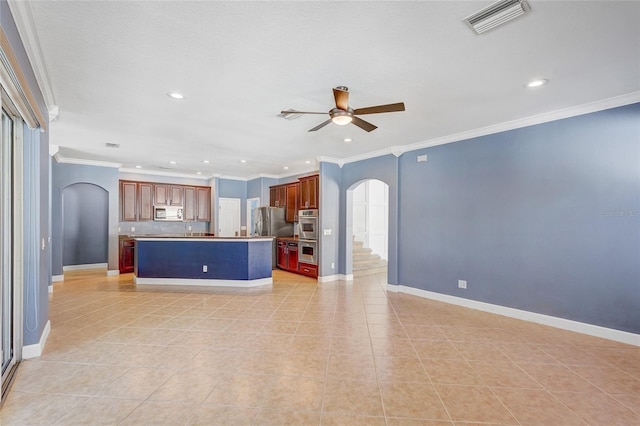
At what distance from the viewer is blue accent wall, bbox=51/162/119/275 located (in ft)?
21.3

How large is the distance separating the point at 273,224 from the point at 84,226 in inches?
200

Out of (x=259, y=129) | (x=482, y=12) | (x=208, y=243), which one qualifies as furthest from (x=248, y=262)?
(x=482, y=12)

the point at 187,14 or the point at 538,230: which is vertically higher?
the point at 187,14

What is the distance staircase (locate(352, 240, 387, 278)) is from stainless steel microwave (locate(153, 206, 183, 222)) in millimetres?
5135

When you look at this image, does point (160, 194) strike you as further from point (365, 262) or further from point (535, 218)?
point (535, 218)

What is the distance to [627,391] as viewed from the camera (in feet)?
8.06

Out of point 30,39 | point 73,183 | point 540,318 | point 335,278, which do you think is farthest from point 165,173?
point 540,318

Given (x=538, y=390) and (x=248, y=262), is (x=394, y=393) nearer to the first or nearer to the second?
(x=538, y=390)

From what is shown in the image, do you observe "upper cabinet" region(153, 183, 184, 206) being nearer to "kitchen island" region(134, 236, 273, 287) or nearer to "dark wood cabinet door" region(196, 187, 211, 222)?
"dark wood cabinet door" region(196, 187, 211, 222)

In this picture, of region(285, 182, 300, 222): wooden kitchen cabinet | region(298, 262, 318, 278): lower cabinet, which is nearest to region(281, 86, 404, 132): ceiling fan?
region(298, 262, 318, 278): lower cabinet

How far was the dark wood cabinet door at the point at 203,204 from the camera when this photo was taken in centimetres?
916

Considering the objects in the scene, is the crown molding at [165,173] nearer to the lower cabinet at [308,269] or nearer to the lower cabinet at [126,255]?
the lower cabinet at [126,255]

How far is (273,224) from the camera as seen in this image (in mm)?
8391

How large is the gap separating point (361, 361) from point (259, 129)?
347cm
